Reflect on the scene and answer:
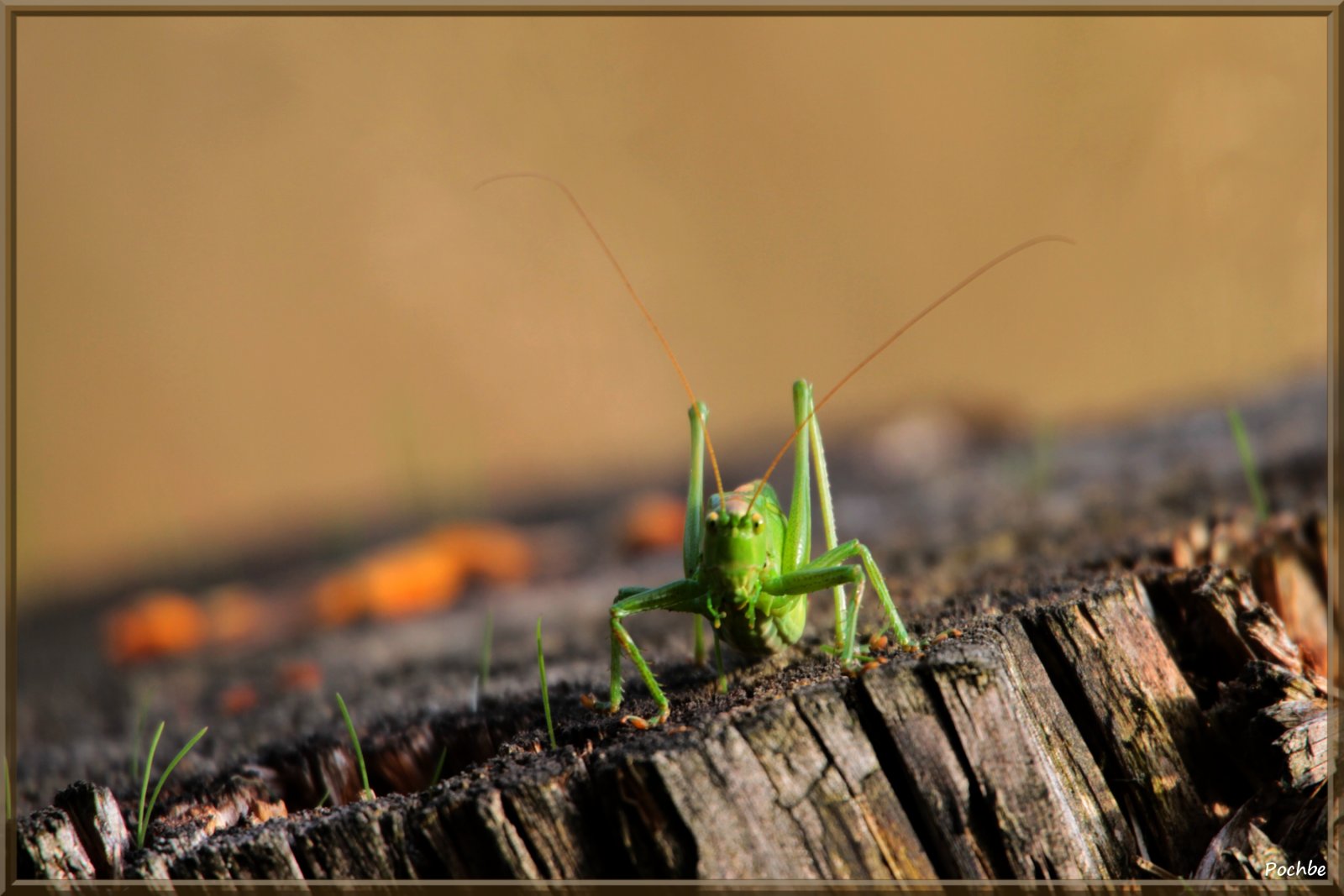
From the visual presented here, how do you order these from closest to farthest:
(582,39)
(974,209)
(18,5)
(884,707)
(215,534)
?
(884,707)
(18,5)
(582,39)
(974,209)
(215,534)

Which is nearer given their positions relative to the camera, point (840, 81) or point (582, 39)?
point (582, 39)

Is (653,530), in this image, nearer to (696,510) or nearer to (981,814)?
(696,510)

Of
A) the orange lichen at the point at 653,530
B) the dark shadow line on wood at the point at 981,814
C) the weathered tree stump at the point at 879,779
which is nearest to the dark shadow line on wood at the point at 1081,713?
the weathered tree stump at the point at 879,779

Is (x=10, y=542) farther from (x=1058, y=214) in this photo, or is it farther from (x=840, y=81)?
(x=1058, y=214)

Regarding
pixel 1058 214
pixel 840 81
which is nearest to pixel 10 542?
pixel 840 81

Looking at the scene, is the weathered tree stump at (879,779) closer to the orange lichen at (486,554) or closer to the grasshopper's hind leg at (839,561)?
the grasshopper's hind leg at (839,561)
